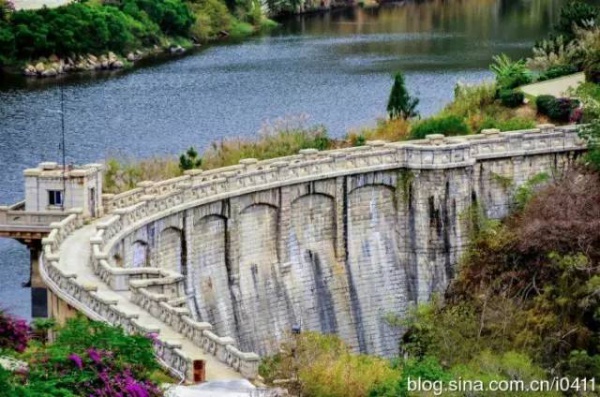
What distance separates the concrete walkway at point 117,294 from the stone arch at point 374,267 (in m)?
18.7

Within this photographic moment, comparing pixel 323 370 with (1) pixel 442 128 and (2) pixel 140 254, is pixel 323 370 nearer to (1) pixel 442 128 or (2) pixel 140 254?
(2) pixel 140 254

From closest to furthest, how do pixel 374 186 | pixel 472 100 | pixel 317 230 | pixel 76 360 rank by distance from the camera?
pixel 76 360, pixel 317 230, pixel 374 186, pixel 472 100

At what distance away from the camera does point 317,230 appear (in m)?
102

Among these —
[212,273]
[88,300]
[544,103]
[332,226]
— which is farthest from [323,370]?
[544,103]

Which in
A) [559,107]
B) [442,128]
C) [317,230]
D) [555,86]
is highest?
[555,86]

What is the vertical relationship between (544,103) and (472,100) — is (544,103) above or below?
above

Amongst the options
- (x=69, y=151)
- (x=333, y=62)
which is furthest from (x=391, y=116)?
(x=333, y=62)

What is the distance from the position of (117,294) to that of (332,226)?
87.2 feet

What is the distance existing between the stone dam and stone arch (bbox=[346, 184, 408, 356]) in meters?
0.07

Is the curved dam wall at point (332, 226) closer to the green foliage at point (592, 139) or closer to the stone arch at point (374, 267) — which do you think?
the stone arch at point (374, 267)

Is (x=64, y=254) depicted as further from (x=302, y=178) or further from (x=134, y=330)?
(x=302, y=178)

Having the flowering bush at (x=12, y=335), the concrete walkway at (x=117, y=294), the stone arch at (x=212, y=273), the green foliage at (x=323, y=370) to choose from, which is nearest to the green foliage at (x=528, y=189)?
the stone arch at (x=212, y=273)

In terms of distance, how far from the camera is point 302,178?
328 ft

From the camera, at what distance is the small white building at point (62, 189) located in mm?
88938
